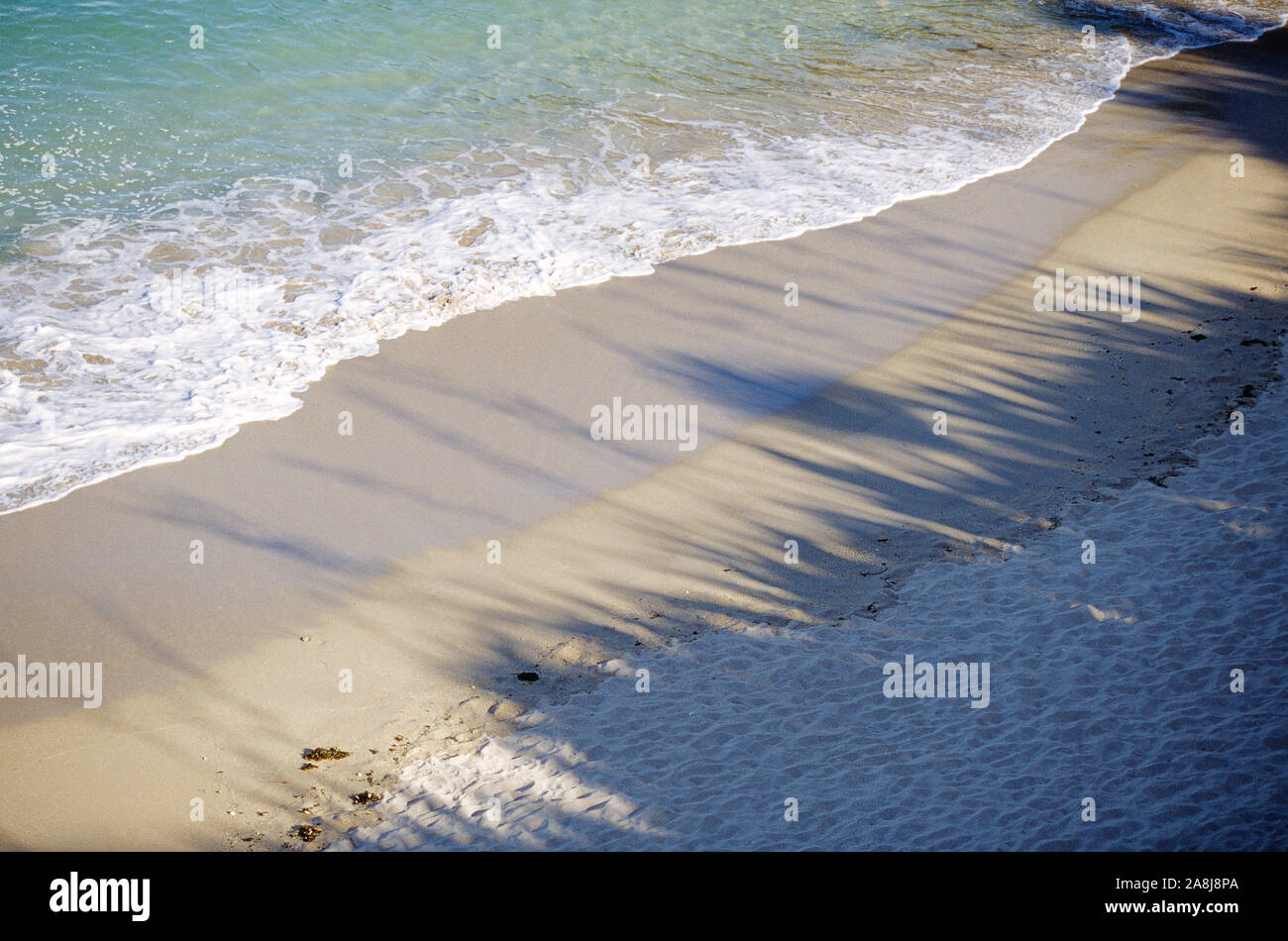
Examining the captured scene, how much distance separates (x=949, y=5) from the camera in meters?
21.0

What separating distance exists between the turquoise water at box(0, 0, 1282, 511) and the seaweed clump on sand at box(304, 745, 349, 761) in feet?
12.1

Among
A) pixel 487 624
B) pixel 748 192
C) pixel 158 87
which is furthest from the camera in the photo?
pixel 158 87

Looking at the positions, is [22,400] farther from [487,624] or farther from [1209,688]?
[1209,688]

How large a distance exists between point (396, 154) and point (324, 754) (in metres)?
10.4

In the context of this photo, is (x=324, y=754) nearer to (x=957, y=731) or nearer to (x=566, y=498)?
(x=566, y=498)

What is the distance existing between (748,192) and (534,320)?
4355 mm

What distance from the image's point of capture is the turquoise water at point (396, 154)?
32.5 ft

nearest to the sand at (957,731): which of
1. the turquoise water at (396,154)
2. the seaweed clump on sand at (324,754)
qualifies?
the seaweed clump on sand at (324,754)

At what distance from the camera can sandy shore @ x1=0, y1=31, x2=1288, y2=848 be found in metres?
6.26

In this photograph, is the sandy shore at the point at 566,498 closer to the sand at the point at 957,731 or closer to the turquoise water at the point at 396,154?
the sand at the point at 957,731

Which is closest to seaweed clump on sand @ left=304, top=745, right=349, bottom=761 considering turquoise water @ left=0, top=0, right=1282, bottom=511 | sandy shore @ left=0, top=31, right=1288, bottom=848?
sandy shore @ left=0, top=31, right=1288, bottom=848

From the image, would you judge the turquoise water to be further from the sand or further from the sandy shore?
the sand
